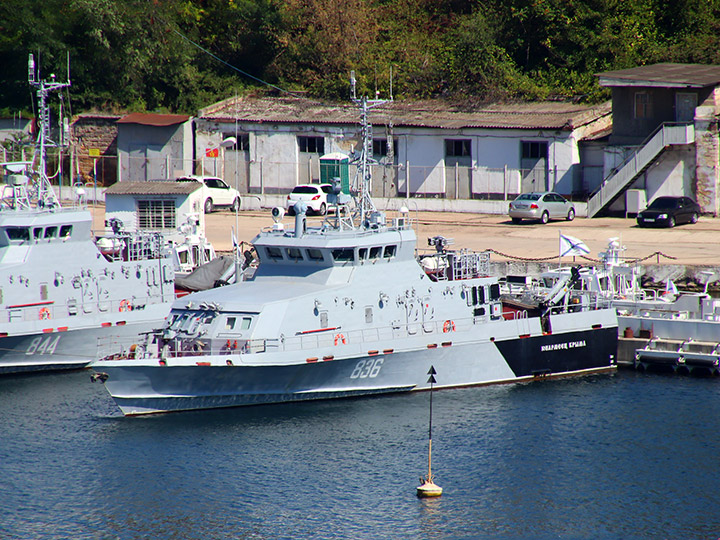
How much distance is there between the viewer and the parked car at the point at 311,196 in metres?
58.8

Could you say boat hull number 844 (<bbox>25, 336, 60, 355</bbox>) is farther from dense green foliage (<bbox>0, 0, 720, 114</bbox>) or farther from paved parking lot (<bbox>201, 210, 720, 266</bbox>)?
dense green foliage (<bbox>0, 0, 720, 114</bbox>)

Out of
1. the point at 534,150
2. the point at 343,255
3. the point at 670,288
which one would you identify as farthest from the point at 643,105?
the point at 343,255

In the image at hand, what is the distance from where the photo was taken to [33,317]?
37.1m

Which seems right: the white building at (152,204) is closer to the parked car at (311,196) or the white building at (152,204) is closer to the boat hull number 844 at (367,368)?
the parked car at (311,196)

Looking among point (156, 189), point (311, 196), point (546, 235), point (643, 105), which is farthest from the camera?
point (311, 196)

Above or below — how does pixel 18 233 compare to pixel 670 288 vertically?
above

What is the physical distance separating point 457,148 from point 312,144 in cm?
884

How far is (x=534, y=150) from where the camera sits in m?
59.9

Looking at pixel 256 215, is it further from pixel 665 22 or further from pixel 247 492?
pixel 247 492

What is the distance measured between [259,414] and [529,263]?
58.5 ft

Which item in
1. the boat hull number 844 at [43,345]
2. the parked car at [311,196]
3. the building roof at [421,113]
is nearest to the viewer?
the boat hull number 844 at [43,345]

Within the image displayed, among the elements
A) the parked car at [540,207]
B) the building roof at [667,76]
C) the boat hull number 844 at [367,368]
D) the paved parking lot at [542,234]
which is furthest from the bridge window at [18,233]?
the building roof at [667,76]

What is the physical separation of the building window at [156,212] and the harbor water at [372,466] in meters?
15.9

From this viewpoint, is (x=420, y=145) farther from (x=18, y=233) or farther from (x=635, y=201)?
(x=18, y=233)
